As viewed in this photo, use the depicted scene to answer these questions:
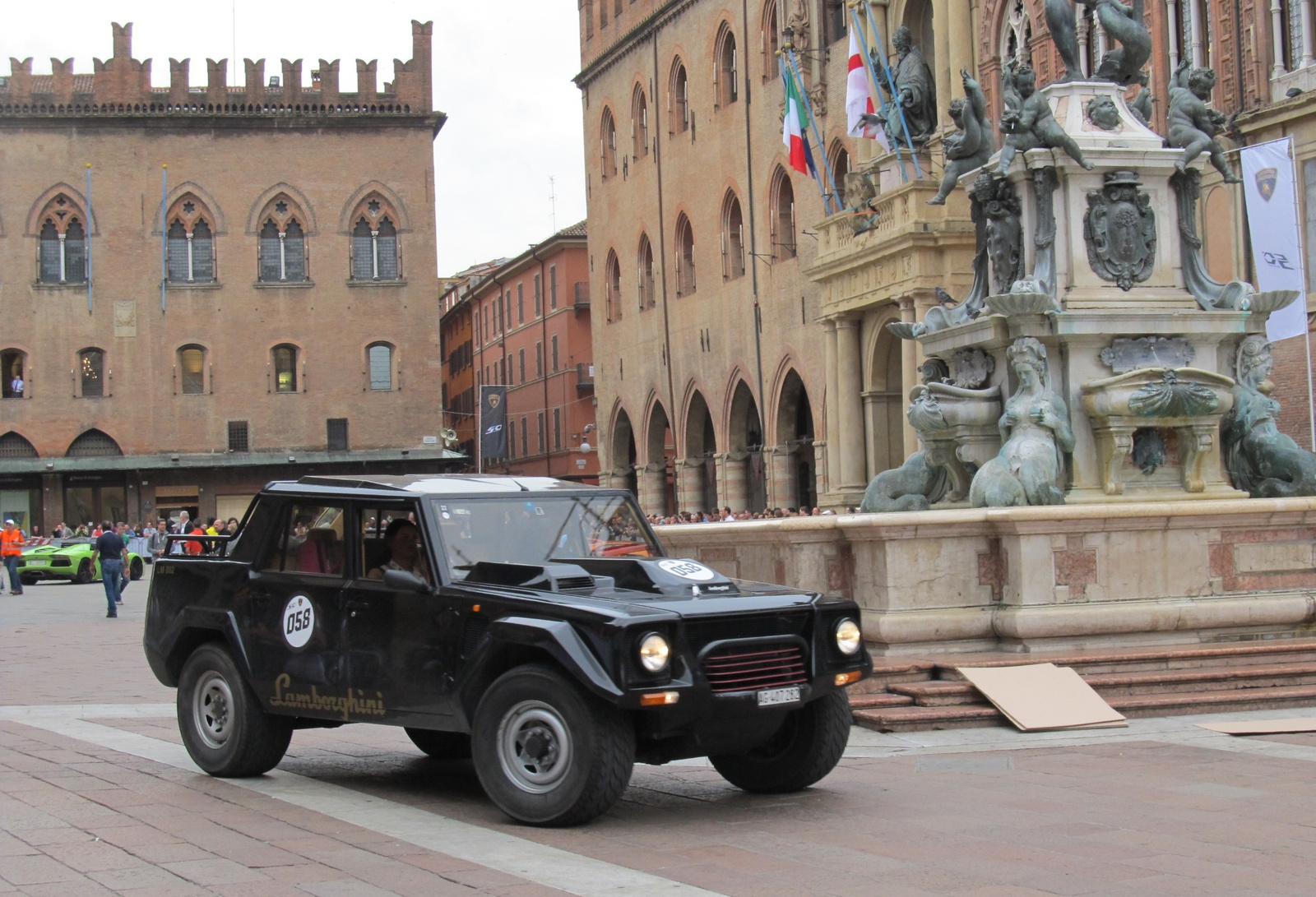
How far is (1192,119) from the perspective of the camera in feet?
48.4

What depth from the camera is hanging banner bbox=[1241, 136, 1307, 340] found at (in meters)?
23.6

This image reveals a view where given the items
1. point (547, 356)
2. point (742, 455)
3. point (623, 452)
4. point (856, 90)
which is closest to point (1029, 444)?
point (856, 90)

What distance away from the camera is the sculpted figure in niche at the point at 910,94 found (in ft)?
110

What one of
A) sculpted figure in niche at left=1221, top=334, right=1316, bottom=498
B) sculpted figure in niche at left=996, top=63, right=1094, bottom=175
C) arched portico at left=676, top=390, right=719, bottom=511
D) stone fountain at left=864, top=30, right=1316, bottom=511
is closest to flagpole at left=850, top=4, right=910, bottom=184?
arched portico at left=676, top=390, right=719, bottom=511

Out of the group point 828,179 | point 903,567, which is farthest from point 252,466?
point 903,567

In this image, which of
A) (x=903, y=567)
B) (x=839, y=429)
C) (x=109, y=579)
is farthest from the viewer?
(x=839, y=429)

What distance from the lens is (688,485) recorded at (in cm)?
5019

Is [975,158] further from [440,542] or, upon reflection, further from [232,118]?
[232,118]

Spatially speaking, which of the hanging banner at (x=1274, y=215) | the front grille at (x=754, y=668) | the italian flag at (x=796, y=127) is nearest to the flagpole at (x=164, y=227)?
the italian flag at (x=796, y=127)

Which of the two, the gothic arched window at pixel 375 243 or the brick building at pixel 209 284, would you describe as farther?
the gothic arched window at pixel 375 243

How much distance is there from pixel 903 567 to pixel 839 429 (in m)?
25.4

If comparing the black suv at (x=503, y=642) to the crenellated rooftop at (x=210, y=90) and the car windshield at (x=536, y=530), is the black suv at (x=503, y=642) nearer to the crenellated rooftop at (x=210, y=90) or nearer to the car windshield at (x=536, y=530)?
the car windshield at (x=536, y=530)

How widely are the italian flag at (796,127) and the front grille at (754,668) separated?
28.1 meters

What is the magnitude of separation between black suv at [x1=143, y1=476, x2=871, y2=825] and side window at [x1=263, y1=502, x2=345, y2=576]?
0.04ft
